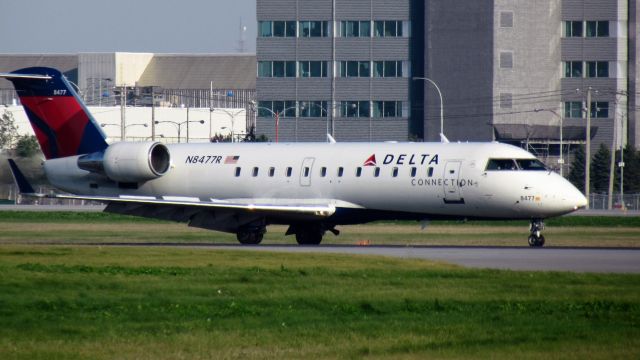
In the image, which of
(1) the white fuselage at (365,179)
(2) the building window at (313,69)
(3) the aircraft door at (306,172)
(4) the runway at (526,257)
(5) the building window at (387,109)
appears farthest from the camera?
(2) the building window at (313,69)

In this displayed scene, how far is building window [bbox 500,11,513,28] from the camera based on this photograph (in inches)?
4304

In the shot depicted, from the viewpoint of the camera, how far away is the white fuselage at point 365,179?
1516 inches

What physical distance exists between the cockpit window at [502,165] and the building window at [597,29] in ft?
252

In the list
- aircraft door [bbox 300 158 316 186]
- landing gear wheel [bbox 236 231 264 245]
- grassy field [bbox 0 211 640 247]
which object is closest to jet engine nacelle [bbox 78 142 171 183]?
grassy field [bbox 0 211 640 247]

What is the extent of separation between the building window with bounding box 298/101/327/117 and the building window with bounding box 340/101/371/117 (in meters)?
2.08

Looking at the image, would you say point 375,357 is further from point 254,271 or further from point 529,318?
point 254,271

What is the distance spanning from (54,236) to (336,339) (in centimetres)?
3332

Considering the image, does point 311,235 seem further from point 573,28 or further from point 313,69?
point 313,69

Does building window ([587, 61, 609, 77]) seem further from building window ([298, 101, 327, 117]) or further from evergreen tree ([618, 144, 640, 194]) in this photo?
building window ([298, 101, 327, 117])

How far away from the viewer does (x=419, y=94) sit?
383 ft

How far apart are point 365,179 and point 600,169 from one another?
69.2m

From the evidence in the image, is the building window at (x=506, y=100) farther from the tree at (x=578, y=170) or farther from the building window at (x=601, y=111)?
the building window at (x=601, y=111)

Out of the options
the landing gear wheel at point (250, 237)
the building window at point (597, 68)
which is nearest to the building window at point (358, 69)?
the building window at point (597, 68)

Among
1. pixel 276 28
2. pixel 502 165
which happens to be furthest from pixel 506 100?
pixel 502 165
